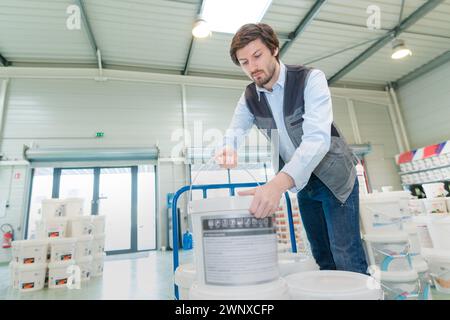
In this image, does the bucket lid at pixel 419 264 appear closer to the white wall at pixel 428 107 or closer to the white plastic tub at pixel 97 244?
the white plastic tub at pixel 97 244

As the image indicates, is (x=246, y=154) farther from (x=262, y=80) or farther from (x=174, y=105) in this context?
(x=262, y=80)

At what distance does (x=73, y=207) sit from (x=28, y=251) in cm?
79

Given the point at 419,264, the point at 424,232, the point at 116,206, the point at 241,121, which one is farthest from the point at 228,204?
the point at 116,206

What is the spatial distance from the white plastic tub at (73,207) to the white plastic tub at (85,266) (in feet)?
2.11

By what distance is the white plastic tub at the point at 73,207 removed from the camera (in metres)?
3.63

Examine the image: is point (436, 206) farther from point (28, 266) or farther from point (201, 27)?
point (28, 266)

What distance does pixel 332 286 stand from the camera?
708 millimetres

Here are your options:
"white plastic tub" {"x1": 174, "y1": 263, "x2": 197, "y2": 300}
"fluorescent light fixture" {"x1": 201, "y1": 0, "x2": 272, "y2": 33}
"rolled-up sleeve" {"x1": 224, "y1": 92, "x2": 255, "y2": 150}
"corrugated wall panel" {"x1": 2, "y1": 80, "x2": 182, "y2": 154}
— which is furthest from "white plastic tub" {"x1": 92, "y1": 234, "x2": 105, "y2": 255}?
"fluorescent light fixture" {"x1": 201, "y1": 0, "x2": 272, "y2": 33}

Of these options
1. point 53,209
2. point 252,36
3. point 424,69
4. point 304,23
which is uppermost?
point 304,23

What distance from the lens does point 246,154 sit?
231 inches

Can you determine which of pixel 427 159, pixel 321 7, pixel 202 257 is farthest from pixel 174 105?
pixel 427 159

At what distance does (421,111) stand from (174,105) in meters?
6.76
